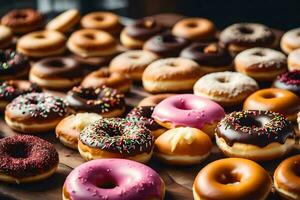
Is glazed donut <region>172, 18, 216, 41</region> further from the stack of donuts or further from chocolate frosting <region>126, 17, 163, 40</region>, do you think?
chocolate frosting <region>126, 17, 163, 40</region>

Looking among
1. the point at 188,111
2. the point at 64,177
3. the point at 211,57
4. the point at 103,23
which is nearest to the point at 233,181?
the point at 188,111

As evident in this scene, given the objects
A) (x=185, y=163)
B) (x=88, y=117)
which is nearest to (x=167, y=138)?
(x=185, y=163)

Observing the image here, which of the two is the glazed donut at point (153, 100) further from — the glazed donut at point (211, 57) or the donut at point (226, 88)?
the glazed donut at point (211, 57)

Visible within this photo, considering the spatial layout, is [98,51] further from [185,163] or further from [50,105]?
[185,163]

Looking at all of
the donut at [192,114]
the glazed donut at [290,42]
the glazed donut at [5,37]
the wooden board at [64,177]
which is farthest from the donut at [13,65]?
the glazed donut at [290,42]

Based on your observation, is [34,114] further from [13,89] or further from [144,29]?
[144,29]

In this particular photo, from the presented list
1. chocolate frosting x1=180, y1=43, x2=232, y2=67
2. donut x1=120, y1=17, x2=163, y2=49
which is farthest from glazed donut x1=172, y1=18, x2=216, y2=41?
chocolate frosting x1=180, y1=43, x2=232, y2=67

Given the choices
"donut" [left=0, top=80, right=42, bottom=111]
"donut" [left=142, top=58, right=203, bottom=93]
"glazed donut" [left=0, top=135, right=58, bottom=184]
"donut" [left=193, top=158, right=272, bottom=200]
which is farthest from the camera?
"donut" [left=142, top=58, right=203, bottom=93]
